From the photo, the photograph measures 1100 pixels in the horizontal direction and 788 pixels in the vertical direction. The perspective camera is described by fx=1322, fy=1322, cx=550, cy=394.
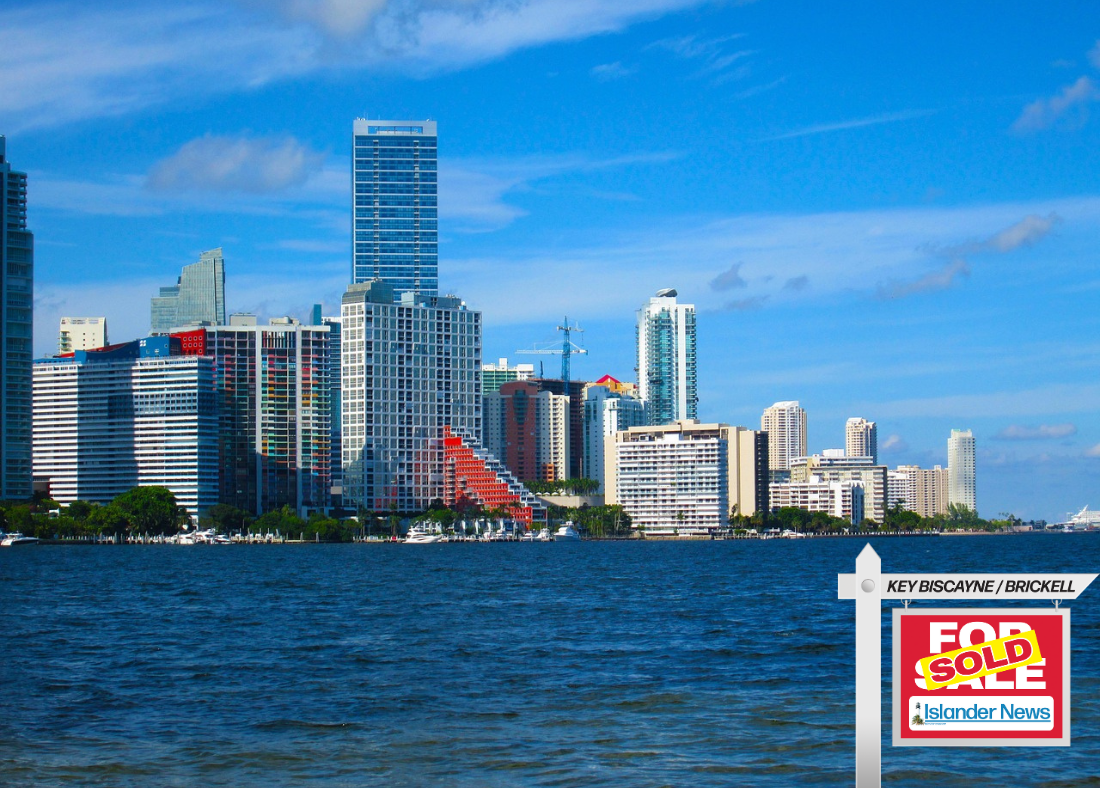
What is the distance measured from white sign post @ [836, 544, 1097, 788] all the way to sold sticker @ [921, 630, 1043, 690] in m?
0.41

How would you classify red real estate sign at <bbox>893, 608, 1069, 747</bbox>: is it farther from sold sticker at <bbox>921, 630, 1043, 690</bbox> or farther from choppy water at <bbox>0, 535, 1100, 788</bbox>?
choppy water at <bbox>0, 535, 1100, 788</bbox>

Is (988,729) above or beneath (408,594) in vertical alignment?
above

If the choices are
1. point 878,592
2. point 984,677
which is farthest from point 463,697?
point 878,592

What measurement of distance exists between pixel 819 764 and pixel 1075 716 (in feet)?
27.9

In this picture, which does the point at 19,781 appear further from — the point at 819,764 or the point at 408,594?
the point at 408,594

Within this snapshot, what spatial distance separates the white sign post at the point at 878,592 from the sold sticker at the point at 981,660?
1.34 ft

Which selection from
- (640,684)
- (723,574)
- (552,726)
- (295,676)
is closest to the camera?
(552,726)

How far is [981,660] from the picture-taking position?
1110 cm

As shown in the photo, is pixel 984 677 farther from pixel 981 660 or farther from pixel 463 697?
pixel 463 697

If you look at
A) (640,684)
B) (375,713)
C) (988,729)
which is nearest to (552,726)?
(375,713)

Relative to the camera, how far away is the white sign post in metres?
10.7

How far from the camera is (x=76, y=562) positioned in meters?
147

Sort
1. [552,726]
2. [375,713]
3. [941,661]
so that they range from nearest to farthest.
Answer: [941,661] < [552,726] < [375,713]

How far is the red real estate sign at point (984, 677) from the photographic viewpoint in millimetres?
11055
